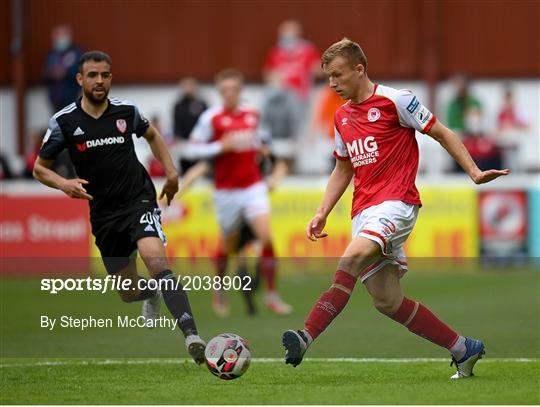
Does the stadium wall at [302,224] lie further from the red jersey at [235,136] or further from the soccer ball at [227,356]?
the soccer ball at [227,356]

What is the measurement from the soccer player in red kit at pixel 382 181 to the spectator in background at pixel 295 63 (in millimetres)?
15189

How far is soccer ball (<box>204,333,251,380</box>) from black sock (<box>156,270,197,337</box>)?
1.62 ft

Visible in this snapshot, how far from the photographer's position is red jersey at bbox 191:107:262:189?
50.5ft

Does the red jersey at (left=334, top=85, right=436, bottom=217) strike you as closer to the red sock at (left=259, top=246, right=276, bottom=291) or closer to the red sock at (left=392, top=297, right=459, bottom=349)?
the red sock at (left=392, top=297, right=459, bottom=349)

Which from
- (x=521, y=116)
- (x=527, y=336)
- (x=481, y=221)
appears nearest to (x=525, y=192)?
(x=481, y=221)

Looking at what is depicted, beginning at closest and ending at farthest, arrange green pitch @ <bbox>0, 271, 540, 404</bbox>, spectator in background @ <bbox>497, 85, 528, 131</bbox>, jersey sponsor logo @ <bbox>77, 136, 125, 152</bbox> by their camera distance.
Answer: green pitch @ <bbox>0, 271, 540, 404</bbox>, jersey sponsor logo @ <bbox>77, 136, 125, 152</bbox>, spectator in background @ <bbox>497, 85, 528, 131</bbox>

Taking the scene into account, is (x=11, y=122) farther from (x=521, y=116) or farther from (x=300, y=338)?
(x=300, y=338)

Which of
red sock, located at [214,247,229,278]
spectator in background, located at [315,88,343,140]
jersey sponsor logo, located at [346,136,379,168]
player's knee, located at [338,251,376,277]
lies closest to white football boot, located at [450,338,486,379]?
player's knee, located at [338,251,376,277]

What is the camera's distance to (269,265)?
15.4 metres

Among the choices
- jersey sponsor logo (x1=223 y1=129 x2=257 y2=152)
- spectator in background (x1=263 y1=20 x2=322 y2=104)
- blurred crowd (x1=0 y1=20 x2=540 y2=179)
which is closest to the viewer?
jersey sponsor logo (x1=223 y1=129 x2=257 y2=152)

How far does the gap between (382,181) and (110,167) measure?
7.53 ft

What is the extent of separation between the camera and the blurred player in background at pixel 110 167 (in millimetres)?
10312

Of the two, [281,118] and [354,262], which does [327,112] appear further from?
[354,262]

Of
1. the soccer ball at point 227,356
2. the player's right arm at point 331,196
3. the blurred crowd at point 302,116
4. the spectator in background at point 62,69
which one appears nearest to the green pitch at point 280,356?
the soccer ball at point 227,356
